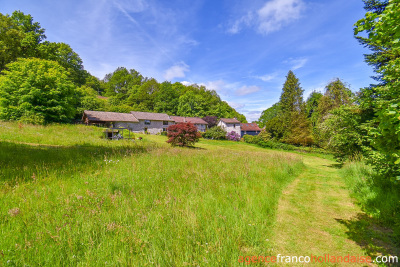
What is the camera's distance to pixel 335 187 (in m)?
7.09

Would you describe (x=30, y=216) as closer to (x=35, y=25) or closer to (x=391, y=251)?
(x=391, y=251)

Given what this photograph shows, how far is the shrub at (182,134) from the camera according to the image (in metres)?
19.0

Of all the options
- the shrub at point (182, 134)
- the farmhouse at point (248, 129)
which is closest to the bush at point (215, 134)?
the farmhouse at point (248, 129)

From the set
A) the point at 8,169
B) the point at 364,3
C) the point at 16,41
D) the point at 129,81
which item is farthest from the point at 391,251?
the point at 129,81

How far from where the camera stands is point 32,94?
2094 cm

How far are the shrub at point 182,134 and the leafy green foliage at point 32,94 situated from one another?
54.2 feet

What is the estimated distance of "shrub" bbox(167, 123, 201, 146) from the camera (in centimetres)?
1902

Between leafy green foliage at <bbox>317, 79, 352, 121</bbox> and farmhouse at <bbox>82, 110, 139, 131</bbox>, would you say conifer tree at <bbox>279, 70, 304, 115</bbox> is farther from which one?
farmhouse at <bbox>82, 110, 139, 131</bbox>

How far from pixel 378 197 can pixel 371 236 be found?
2169 mm

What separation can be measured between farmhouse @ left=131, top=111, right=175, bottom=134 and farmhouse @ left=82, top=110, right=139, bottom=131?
4.66 ft

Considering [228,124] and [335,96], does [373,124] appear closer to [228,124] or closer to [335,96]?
[335,96]

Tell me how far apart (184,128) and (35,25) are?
141 ft

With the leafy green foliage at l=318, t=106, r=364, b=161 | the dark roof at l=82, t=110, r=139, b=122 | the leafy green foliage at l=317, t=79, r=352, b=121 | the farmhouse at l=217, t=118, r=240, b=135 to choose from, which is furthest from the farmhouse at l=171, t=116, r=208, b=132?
the leafy green foliage at l=318, t=106, r=364, b=161

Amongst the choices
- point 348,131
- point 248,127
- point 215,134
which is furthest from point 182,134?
point 248,127
